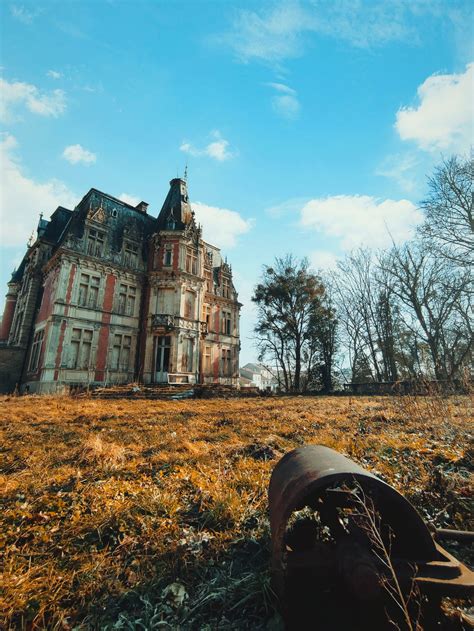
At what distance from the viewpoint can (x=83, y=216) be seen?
71.6ft

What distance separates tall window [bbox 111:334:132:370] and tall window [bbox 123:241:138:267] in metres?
6.18

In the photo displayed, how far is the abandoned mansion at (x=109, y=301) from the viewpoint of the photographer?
1931cm

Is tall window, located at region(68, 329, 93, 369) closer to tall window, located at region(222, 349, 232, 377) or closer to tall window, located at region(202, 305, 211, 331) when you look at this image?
tall window, located at region(202, 305, 211, 331)

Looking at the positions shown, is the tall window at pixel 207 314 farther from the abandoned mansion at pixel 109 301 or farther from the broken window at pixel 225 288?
the broken window at pixel 225 288

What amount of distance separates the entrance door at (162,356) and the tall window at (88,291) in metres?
5.52

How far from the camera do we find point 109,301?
21.5 meters

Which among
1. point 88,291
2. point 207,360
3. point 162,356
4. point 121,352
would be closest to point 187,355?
point 162,356

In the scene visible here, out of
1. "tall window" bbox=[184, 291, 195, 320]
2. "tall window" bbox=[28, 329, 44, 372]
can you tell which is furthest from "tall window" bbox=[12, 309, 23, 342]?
"tall window" bbox=[184, 291, 195, 320]

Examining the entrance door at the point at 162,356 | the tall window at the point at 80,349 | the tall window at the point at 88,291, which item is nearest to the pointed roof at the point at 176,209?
the tall window at the point at 88,291

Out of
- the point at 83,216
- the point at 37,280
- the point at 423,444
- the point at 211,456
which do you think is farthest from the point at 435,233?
the point at 37,280

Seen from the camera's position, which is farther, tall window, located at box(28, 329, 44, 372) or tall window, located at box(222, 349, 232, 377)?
tall window, located at box(222, 349, 232, 377)

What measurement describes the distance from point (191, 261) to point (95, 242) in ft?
25.1

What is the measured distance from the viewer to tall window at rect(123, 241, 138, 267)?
2328cm

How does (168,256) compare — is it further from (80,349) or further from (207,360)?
(207,360)
